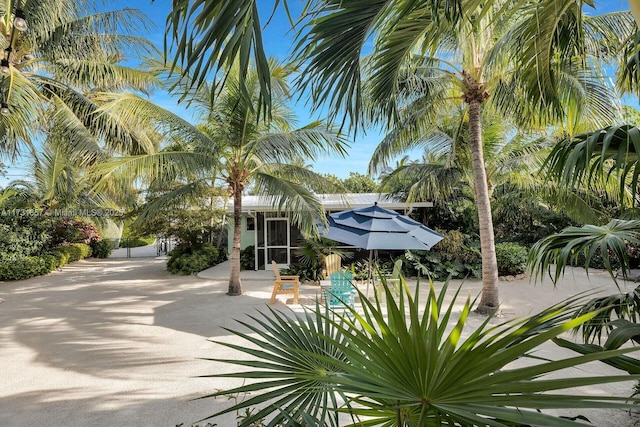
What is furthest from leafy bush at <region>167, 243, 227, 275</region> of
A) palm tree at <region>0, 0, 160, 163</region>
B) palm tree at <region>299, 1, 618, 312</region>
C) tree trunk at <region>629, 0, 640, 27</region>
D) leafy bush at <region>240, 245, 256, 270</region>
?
tree trunk at <region>629, 0, 640, 27</region>

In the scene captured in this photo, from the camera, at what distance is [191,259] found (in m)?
14.0

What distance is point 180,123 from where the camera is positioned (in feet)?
27.5

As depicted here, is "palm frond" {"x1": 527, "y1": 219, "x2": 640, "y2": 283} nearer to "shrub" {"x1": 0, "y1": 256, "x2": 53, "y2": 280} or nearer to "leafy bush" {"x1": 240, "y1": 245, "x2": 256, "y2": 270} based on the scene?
"leafy bush" {"x1": 240, "y1": 245, "x2": 256, "y2": 270}

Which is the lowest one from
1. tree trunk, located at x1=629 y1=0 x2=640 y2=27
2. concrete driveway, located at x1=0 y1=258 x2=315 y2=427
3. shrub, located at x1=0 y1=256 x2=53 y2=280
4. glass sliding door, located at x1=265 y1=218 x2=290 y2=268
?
concrete driveway, located at x1=0 y1=258 x2=315 y2=427

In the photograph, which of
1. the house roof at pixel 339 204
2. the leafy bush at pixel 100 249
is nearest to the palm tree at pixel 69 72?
the house roof at pixel 339 204

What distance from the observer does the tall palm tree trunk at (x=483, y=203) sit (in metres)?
7.23

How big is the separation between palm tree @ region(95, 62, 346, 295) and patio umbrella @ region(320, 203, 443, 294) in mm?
856

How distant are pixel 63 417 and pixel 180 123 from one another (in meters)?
6.53

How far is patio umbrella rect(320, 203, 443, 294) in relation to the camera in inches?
297

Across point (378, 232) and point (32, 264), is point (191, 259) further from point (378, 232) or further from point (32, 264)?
point (378, 232)

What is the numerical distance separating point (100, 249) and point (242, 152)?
17261 mm

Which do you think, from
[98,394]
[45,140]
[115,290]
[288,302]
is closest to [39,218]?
[45,140]

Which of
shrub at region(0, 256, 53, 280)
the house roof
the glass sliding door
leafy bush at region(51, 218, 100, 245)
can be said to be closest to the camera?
shrub at region(0, 256, 53, 280)

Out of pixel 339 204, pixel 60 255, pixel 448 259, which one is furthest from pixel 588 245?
pixel 60 255
